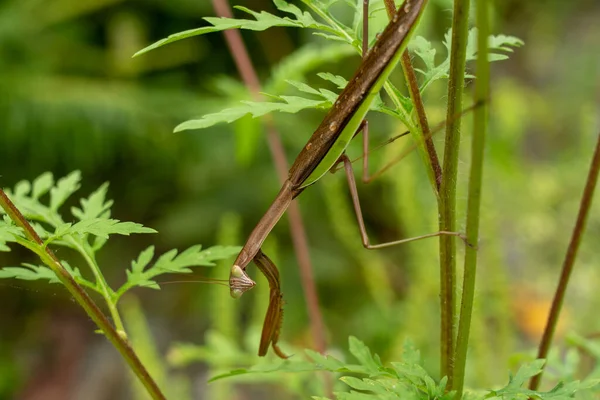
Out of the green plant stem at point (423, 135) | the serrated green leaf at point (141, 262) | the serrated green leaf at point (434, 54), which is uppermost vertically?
the serrated green leaf at point (434, 54)

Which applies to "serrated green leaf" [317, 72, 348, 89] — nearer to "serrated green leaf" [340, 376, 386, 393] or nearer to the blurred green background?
"serrated green leaf" [340, 376, 386, 393]

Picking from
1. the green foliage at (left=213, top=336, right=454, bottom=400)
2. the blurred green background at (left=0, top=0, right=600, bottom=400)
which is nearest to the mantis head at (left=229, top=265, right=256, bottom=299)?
the green foliage at (left=213, top=336, right=454, bottom=400)

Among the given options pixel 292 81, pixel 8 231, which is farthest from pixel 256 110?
pixel 8 231

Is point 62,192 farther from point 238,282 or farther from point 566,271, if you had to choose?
point 566,271

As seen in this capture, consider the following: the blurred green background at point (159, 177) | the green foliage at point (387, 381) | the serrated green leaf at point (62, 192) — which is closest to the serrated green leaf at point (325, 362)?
the green foliage at point (387, 381)

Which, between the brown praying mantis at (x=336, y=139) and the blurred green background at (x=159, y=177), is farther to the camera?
the blurred green background at (x=159, y=177)

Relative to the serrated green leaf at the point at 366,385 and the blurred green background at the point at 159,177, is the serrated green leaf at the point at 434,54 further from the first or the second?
the blurred green background at the point at 159,177
